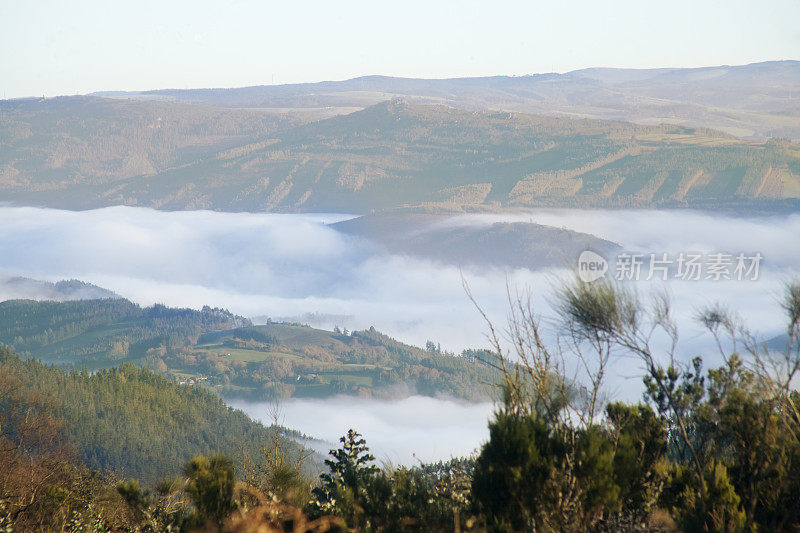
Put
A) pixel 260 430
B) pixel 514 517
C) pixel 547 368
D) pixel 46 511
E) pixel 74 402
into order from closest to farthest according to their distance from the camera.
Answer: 1. pixel 514 517
2. pixel 547 368
3. pixel 46 511
4. pixel 74 402
5. pixel 260 430

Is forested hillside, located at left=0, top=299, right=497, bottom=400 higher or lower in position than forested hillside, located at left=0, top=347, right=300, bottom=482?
lower

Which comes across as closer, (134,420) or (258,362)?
(134,420)

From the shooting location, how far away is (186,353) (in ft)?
597

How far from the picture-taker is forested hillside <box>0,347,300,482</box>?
98.7 meters

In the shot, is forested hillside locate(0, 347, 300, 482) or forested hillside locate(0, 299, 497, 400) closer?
forested hillside locate(0, 347, 300, 482)

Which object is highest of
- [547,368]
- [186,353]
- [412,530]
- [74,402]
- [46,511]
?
[547,368]

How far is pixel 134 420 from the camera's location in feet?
340

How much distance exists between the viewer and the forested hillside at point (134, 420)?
9869 cm

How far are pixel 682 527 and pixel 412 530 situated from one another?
308cm

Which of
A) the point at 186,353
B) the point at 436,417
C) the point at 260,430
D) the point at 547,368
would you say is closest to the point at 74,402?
the point at 260,430

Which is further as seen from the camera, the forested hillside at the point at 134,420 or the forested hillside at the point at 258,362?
the forested hillside at the point at 258,362

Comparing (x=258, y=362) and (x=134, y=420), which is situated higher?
(x=134, y=420)

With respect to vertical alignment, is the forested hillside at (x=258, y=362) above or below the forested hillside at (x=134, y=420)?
below

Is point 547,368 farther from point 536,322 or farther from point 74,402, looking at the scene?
point 74,402
